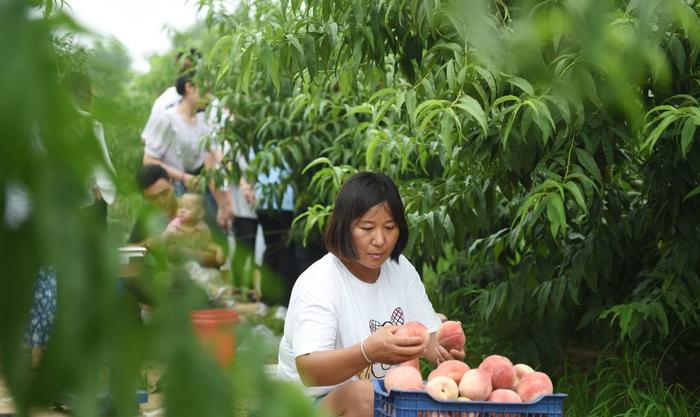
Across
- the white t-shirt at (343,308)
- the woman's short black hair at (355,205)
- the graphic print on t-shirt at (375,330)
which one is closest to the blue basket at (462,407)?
the white t-shirt at (343,308)

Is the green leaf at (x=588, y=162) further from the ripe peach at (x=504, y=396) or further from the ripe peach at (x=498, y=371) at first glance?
the ripe peach at (x=504, y=396)

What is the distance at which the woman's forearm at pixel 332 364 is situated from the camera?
3205 mm

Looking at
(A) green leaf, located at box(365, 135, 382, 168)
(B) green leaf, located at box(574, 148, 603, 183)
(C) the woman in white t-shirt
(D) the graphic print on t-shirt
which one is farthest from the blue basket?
(A) green leaf, located at box(365, 135, 382, 168)

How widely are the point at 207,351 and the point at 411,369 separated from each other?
2.54 m

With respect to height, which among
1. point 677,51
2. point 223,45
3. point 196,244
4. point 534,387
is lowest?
point 196,244

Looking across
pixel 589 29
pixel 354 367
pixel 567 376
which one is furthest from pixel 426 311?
pixel 589 29

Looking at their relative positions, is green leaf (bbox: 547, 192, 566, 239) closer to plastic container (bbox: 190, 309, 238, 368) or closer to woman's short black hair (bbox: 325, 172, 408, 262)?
woman's short black hair (bbox: 325, 172, 408, 262)

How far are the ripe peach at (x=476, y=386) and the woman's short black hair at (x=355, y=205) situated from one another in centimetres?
69

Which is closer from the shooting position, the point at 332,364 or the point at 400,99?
the point at 332,364

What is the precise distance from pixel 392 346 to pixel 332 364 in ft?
0.81

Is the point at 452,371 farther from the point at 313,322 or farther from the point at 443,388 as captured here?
the point at 313,322

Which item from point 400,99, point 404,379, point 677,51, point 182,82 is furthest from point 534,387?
point 182,82

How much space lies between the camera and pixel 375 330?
355cm

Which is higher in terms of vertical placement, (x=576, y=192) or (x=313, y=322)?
(x=576, y=192)
